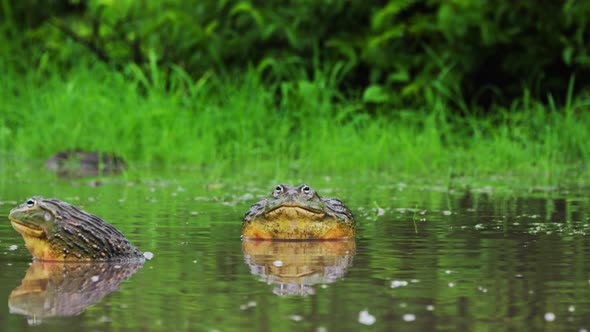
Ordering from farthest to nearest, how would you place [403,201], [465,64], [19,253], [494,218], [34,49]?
[34,49]
[465,64]
[403,201]
[494,218]
[19,253]

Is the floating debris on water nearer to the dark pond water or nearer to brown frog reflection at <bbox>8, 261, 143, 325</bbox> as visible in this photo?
the dark pond water

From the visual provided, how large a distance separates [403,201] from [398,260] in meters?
4.06

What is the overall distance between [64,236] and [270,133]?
32.1 feet

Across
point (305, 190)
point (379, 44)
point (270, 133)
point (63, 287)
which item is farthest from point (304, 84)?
point (63, 287)

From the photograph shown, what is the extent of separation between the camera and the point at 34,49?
2120 cm

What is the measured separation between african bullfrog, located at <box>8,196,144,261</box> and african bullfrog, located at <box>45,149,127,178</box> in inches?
289

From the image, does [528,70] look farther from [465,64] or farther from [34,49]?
[34,49]

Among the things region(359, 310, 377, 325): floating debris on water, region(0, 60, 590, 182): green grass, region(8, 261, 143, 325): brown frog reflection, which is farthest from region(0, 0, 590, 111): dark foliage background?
region(359, 310, 377, 325): floating debris on water

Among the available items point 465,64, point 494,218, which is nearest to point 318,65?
point 465,64

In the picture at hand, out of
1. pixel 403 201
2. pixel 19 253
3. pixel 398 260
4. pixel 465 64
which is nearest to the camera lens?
pixel 398 260

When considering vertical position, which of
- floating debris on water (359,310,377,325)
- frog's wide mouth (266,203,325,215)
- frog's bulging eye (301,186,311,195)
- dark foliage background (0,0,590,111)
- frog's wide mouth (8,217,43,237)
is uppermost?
dark foliage background (0,0,590,111)

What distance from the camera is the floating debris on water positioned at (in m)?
5.17

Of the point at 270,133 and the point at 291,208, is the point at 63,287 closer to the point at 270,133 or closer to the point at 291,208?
the point at 291,208

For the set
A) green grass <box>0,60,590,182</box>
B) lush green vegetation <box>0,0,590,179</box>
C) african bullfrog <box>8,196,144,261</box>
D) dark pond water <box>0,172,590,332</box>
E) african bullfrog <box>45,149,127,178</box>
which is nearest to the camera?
dark pond water <box>0,172,590,332</box>
